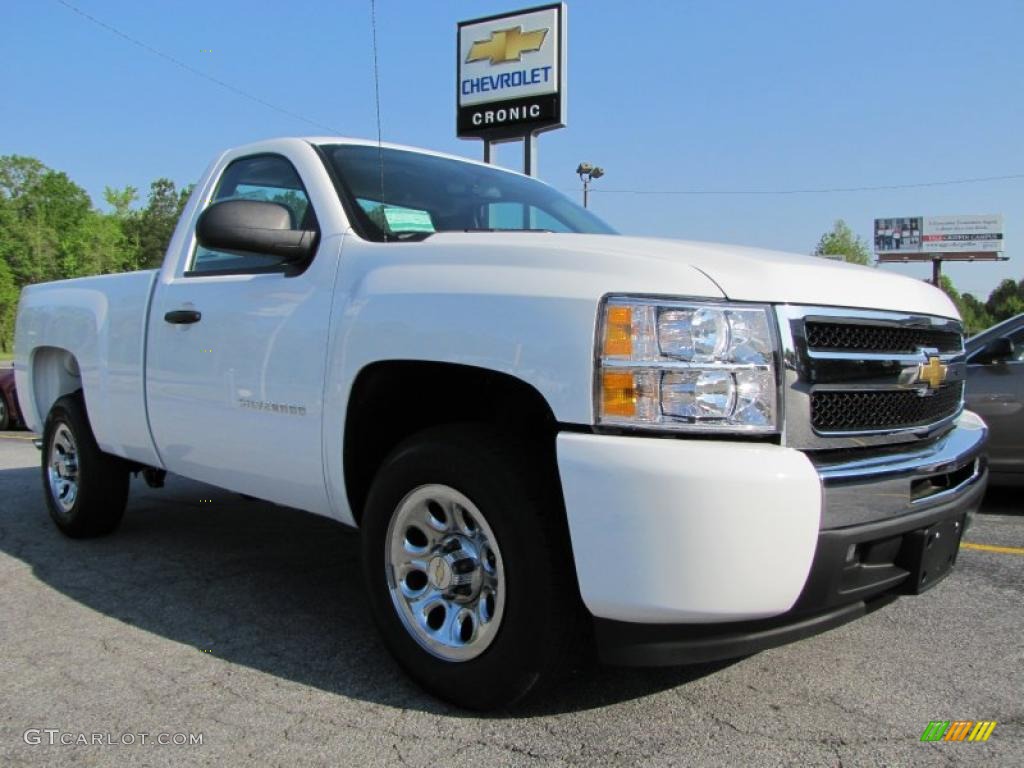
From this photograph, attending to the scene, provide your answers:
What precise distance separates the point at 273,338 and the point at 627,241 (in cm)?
142

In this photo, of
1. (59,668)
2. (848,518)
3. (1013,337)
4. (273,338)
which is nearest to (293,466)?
(273,338)

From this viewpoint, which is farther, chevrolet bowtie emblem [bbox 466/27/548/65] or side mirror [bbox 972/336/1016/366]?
chevrolet bowtie emblem [bbox 466/27/548/65]

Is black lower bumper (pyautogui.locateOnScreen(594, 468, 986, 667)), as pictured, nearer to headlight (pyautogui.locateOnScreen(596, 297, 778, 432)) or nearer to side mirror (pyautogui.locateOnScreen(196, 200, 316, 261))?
headlight (pyautogui.locateOnScreen(596, 297, 778, 432))

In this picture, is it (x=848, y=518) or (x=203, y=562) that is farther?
(x=203, y=562)

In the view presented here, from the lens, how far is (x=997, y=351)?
18.7ft

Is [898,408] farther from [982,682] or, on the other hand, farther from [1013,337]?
[1013,337]

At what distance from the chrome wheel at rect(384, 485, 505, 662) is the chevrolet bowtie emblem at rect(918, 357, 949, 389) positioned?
143cm

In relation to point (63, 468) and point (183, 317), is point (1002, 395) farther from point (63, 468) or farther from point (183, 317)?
point (63, 468)

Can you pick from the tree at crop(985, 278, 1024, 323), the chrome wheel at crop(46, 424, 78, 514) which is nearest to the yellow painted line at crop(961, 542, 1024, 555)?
the chrome wheel at crop(46, 424, 78, 514)

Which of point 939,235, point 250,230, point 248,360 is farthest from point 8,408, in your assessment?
point 939,235

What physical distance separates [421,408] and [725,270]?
123 centimetres

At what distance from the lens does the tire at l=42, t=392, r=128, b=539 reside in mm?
4617

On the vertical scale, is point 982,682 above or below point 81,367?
below

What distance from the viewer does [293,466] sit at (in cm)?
314
